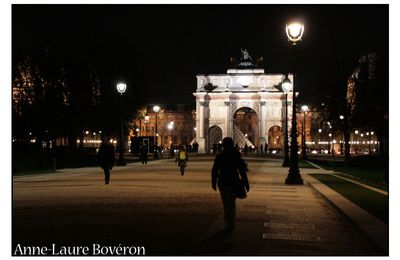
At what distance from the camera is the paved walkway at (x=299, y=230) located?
1298 centimetres

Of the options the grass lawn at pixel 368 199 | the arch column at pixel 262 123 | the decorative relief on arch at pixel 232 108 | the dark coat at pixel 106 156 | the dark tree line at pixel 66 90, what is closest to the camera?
the grass lawn at pixel 368 199

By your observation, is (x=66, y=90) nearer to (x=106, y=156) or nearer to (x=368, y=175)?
(x=368, y=175)

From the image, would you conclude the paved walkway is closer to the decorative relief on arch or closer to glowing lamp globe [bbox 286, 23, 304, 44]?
glowing lamp globe [bbox 286, 23, 304, 44]

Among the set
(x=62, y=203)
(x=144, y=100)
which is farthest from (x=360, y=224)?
(x=144, y=100)

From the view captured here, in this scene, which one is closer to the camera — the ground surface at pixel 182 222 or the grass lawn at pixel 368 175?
the ground surface at pixel 182 222

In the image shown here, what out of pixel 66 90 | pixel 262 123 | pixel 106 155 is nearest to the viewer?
pixel 106 155

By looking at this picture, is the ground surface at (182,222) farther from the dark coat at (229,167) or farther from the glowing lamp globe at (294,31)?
the glowing lamp globe at (294,31)

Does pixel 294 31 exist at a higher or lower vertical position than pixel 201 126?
higher

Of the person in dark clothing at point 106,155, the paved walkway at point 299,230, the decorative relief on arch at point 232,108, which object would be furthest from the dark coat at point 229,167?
Result: the decorative relief on arch at point 232,108

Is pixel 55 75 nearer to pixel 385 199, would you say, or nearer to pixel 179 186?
pixel 179 186

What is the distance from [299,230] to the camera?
627 inches

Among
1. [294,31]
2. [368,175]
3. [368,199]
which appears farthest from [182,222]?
[368,175]

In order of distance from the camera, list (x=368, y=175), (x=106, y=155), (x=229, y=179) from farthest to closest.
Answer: (x=368, y=175) < (x=106, y=155) < (x=229, y=179)

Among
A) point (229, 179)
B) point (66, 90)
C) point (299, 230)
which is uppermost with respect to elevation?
point (66, 90)
